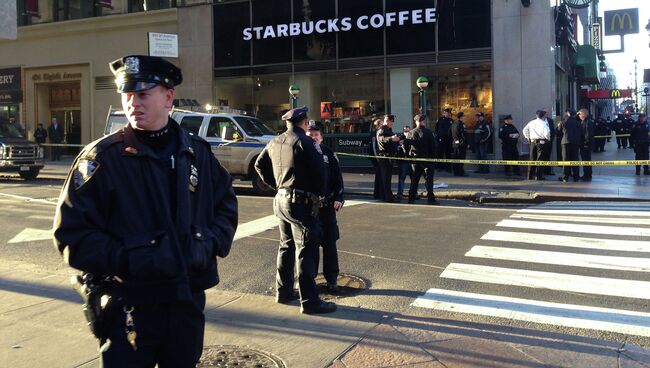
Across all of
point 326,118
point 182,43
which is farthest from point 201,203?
point 182,43

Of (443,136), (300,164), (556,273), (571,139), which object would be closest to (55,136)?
(443,136)

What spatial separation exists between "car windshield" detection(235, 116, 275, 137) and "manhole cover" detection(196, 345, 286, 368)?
10.6 m

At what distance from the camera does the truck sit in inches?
717

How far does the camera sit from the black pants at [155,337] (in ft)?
7.99

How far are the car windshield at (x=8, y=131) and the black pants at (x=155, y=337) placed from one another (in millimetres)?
19022

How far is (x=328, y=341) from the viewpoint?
4715 mm

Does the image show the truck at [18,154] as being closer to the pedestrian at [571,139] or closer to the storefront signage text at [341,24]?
the storefront signage text at [341,24]

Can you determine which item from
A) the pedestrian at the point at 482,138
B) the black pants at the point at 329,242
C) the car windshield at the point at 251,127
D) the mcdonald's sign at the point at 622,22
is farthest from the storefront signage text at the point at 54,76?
the mcdonald's sign at the point at 622,22

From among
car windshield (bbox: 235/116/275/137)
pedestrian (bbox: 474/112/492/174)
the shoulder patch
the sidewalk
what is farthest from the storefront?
the shoulder patch

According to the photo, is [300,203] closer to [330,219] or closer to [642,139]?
[330,219]

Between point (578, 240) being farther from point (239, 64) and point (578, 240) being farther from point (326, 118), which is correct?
point (239, 64)

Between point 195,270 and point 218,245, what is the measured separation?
0.51ft

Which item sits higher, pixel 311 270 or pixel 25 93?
pixel 25 93

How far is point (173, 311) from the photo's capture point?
2492 mm
